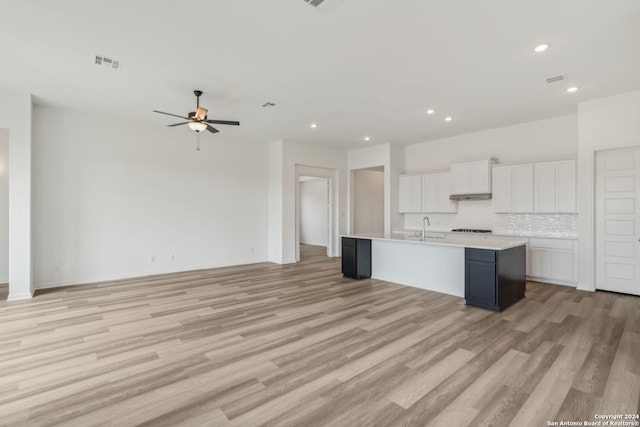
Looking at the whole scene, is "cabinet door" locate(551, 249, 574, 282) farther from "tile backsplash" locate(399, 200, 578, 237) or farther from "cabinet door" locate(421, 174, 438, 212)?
"cabinet door" locate(421, 174, 438, 212)

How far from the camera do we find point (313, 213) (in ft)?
38.6

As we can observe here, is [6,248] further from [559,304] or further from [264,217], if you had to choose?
[559,304]

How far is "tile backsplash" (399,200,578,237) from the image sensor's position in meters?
5.66

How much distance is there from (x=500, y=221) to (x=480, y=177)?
1037 millimetres

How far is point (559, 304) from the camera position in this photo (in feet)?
13.9

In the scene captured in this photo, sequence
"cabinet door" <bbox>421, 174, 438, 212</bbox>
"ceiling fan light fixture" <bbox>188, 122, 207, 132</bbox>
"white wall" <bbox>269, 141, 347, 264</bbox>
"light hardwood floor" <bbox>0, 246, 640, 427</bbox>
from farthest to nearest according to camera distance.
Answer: "white wall" <bbox>269, 141, 347, 264</bbox> < "cabinet door" <bbox>421, 174, 438, 212</bbox> < "ceiling fan light fixture" <bbox>188, 122, 207, 132</bbox> < "light hardwood floor" <bbox>0, 246, 640, 427</bbox>

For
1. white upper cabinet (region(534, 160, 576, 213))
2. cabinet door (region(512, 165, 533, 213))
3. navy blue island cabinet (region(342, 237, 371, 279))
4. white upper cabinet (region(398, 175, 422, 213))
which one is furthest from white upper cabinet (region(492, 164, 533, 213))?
navy blue island cabinet (region(342, 237, 371, 279))

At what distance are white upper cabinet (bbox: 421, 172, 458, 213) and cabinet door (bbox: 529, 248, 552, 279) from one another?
186cm

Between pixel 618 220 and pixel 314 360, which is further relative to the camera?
pixel 618 220

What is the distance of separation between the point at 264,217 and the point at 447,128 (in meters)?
4.79

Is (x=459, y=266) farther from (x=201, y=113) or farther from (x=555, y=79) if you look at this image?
(x=201, y=113)

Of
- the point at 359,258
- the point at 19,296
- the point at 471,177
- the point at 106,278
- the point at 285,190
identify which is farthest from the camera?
the point at 285,190

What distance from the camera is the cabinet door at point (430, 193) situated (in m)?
7.23

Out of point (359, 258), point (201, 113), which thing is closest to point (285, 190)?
point (359, 258)
